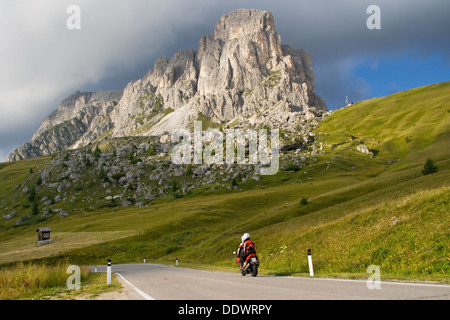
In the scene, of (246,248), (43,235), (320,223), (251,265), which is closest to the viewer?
(251,265)

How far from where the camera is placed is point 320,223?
30.9 m

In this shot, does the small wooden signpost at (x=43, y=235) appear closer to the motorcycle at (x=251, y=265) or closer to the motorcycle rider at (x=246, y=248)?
the motorcycle rider at (x=246, y=248)

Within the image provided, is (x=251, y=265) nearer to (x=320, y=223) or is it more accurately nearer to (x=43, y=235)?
(x=320, y=223)

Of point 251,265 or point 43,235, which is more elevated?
point 43,235

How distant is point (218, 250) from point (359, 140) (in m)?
157

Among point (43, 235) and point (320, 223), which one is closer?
point (320, 223)

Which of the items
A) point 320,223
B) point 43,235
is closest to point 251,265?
point 320,223

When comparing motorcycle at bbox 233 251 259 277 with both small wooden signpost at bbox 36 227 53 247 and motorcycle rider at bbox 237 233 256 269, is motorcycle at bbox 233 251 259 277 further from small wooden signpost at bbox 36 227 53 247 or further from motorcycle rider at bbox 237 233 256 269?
small wooden signpost at bbox 36 227 53 247

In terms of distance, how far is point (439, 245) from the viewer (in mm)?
14703

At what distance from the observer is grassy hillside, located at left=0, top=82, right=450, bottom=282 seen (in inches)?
690

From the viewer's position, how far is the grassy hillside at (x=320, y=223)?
57.5 ft

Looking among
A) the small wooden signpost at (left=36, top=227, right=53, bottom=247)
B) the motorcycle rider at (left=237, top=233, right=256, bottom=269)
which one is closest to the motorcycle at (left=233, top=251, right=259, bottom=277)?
the motorcycle rider at (left=237, top=233, right=256, bottom=269)
